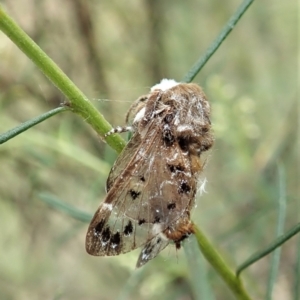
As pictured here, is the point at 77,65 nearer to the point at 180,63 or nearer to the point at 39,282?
the point at 180,63

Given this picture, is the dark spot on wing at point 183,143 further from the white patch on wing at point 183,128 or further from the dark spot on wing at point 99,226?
the dark spot on wing at point 99,226

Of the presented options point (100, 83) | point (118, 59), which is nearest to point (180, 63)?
point (118, 59)

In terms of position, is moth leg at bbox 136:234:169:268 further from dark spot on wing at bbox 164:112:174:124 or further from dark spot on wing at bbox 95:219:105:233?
dark spot on wing at bbox 164:112:174:124

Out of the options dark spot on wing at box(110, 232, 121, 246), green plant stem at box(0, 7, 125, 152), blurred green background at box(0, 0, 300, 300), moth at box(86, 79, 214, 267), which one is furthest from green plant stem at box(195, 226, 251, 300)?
blurred green background at box(0, 0, 300, 300)

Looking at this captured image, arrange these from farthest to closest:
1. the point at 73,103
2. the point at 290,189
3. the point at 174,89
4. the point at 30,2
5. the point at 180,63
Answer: the point at 180,63, the point at 290,189, the point at 30,2, the point at 174,89, the point at 73,103

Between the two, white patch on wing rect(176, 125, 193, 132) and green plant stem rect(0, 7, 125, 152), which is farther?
white patch on wing rect(176, 125, 193, 132)

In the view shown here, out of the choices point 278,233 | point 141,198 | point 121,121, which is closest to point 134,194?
point 141,198
